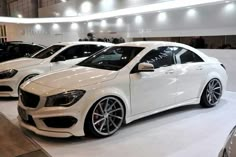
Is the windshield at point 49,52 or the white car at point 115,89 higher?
the windshield at point 49,52

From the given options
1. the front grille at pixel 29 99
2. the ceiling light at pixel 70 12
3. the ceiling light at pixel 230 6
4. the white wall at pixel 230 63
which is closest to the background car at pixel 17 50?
the ceiling light at pixel 70 12

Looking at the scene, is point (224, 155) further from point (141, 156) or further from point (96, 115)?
point (96, 115)

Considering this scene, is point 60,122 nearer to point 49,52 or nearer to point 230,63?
point 49,52

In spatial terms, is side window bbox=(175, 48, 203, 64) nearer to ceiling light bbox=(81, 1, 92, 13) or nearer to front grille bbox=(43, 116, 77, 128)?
front grille bbox=(43, 116, 77, 128)

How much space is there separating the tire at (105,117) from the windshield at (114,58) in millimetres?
558

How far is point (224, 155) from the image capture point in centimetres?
175

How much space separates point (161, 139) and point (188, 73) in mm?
1436

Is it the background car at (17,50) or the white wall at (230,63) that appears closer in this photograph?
the white wall at (230,63)

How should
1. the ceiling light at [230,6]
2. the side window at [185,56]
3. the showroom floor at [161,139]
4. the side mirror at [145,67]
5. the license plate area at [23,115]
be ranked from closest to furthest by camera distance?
the showroom floor at [161,139], the license plate area at [23,115], the side mirror at [145,67], the side window at [185,56], the ceiling light at [230,6]

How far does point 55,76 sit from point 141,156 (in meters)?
1.72

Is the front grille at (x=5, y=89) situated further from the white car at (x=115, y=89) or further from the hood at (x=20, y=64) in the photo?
the white car at (x=115, y=89)

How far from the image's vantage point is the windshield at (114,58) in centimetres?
387

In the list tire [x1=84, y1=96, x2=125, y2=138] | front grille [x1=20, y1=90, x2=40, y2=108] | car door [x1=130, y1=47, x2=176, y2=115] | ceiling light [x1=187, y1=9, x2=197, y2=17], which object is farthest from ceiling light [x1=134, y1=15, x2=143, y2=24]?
front grille [x1=20, y1=90, x2=40, y2=108]

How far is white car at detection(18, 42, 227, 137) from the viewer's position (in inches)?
126
